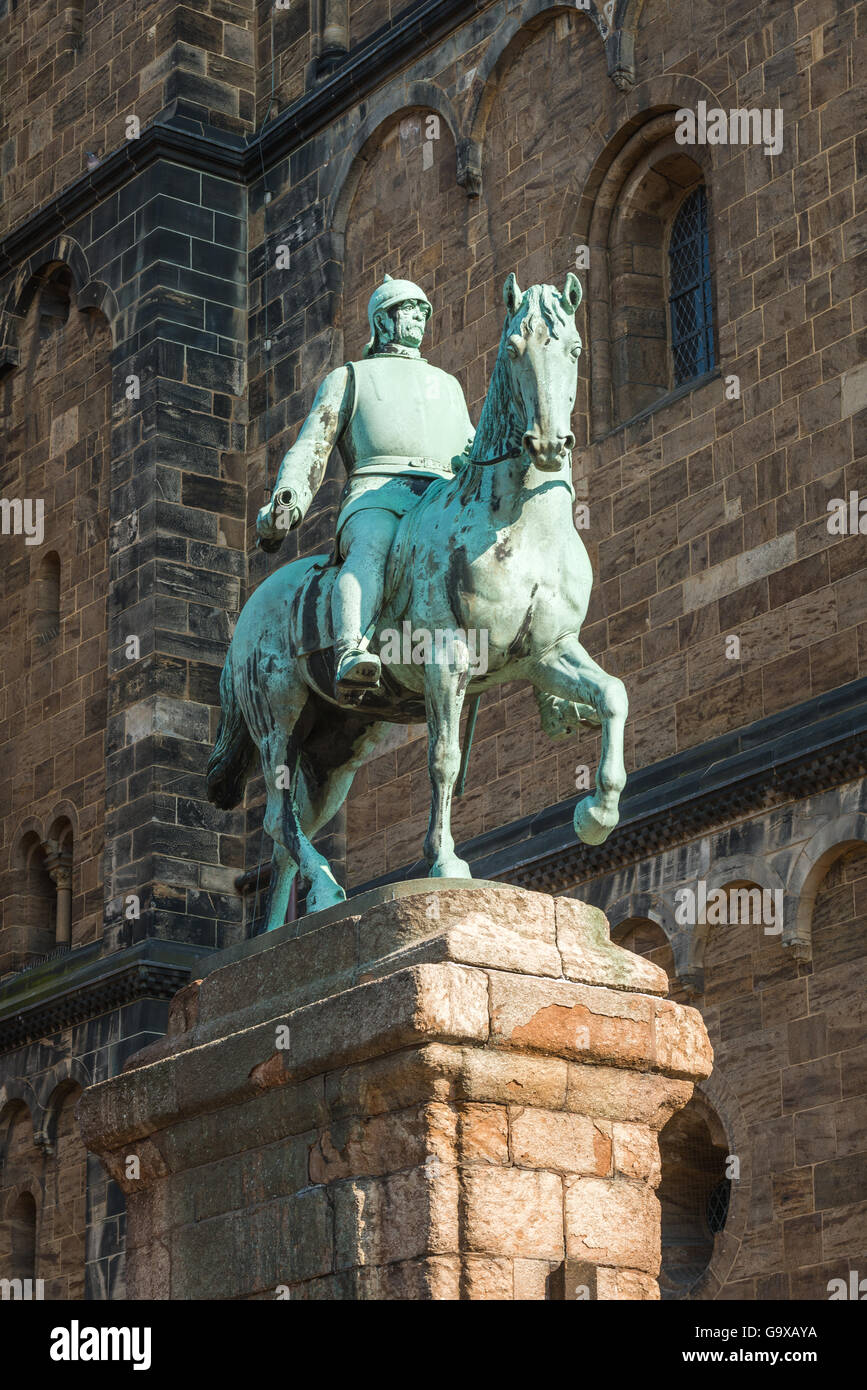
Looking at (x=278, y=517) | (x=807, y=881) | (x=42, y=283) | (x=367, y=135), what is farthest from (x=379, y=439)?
(x=42, y=283)

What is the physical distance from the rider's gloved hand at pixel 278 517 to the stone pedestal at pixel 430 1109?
64.3 inches

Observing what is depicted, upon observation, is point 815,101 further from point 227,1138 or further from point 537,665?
point 227,1138

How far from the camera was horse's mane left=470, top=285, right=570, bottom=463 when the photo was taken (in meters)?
10.0

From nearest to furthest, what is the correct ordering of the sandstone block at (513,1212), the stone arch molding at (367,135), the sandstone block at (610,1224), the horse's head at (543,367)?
1. the sandstone block at (513,1212)
2. the sandstone block at (610,1224)
3. the horse's head at (543,367)
4. the stone arch molding at (367,135)

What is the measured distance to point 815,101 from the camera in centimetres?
1816

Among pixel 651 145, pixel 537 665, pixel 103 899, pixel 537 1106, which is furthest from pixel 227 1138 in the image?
pixel 103 899

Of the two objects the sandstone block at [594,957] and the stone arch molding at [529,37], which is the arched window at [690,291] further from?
the sandstone block at [594,957]

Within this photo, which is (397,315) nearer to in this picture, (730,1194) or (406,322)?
(406,322)

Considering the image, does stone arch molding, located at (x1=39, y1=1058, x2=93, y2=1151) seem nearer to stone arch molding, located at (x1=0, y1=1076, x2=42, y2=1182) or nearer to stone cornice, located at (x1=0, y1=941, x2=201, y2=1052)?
stone arch molding, located at (x1=0, y1=1076, x2=42, y2=1182)

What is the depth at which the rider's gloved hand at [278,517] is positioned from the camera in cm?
1067

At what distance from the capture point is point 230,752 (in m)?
11.7

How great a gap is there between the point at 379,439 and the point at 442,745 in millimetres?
1570

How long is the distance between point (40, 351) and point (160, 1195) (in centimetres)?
1740

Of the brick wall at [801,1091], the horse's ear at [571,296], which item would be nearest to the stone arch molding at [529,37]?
the brick wall at [801,1091]
